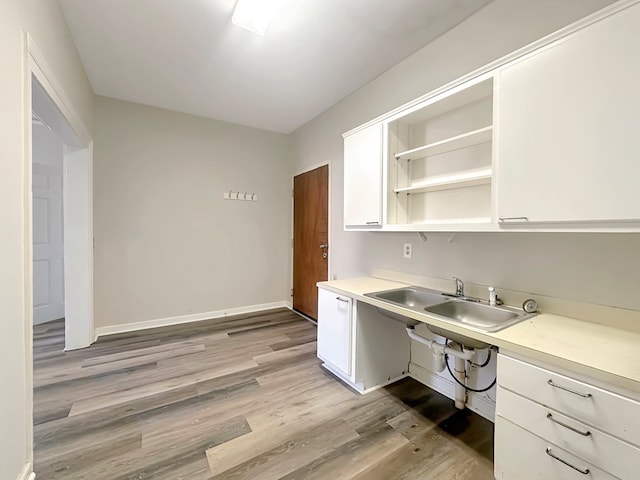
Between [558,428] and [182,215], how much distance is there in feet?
12.6

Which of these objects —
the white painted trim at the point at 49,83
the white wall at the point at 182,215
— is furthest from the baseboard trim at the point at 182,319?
the white painted trim at the point at 49,83

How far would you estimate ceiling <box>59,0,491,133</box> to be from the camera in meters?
1.84

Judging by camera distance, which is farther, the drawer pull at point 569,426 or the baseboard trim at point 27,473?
the baseboard trim at point 27,473

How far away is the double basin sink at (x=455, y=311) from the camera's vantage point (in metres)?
1.49

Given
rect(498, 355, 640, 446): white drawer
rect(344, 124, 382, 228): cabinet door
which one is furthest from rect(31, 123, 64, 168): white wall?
rect(498, 355, 640, 446): white drawer

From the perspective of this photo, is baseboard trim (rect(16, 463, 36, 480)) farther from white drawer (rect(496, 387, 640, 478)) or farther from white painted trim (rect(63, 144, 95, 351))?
white drawer (rect(496, 387, 640, 478))

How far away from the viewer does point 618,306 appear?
4.29 feet

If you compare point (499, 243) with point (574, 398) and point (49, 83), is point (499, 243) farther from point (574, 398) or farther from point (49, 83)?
point (49, 83)

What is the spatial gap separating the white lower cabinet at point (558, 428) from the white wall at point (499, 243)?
2.00ft

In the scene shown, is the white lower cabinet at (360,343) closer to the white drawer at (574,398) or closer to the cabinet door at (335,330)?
the cabinet door at (335,330)

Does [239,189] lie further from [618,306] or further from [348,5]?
[618,306]

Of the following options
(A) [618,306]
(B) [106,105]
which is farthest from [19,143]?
(A) [618,306]

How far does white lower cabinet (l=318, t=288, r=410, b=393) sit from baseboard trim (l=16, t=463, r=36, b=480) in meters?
1.80

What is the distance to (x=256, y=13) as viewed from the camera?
6.00 ft
